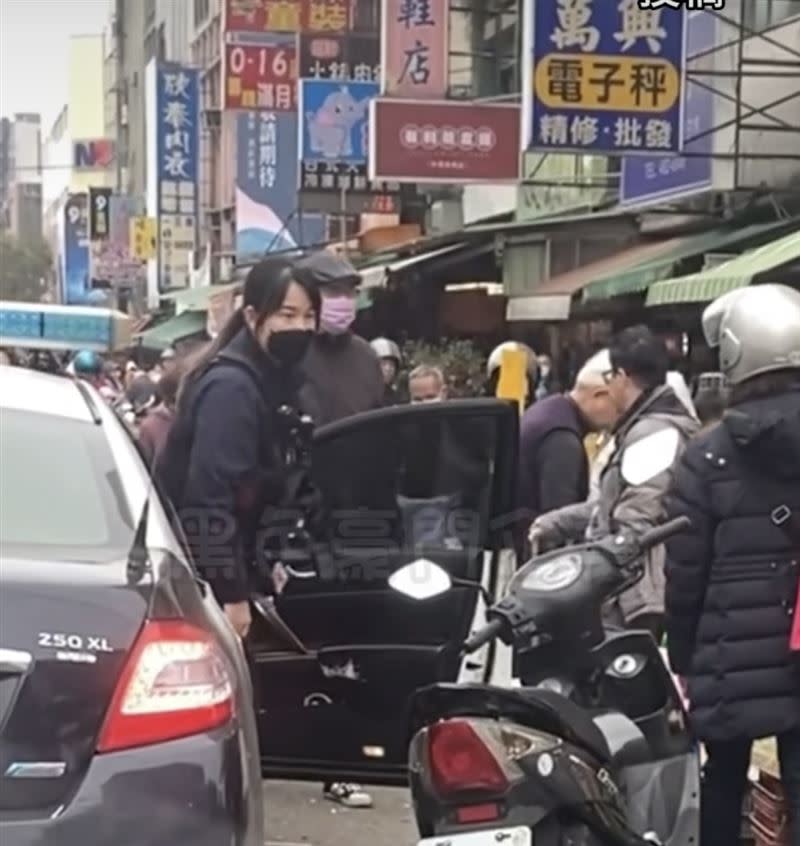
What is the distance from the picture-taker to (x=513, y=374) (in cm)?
792

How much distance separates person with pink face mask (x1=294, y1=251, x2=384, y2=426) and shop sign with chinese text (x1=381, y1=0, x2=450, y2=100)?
934 centimetres

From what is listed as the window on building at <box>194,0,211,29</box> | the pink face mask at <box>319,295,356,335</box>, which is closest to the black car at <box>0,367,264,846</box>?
the pink face mask at <box>319,295,356,335</box>

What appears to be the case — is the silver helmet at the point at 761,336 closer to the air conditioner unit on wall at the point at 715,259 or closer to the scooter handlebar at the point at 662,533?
the scooter handlebar at the point at 662,533

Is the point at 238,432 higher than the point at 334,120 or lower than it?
lower

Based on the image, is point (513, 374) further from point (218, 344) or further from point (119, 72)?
point (119, 72)

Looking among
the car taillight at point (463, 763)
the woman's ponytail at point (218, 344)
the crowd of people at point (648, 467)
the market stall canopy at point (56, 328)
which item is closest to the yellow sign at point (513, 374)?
the crowd of people at point (648, 467)

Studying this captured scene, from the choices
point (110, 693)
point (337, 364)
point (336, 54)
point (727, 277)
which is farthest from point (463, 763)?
point (336, 54)

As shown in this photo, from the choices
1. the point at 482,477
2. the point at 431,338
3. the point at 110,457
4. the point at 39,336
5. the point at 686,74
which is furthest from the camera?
the point at 431,338

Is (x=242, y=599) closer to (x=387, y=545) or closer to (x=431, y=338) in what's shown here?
(x=387, y=545)

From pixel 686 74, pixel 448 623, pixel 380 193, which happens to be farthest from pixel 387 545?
pixel 380 193

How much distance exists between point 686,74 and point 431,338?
23.2 feet

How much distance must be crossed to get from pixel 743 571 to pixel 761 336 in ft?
1.86

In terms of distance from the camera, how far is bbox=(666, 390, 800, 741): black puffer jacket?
3896mm

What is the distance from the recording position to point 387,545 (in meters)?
5.02
